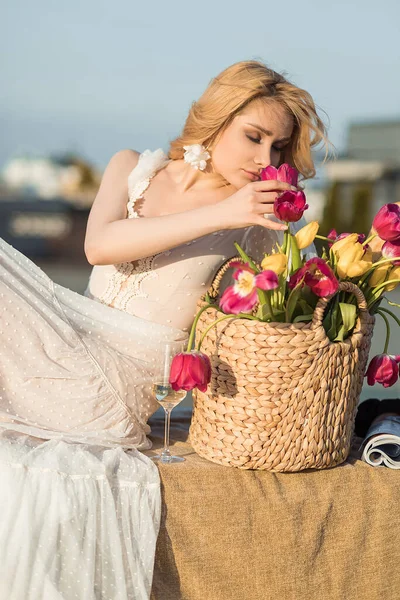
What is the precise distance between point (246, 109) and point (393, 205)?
0.62 m

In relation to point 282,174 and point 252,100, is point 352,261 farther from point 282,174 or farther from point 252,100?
point 252,100

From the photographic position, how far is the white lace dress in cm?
211

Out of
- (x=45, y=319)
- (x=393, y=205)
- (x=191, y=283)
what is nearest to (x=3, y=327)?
(x=45, y=319)

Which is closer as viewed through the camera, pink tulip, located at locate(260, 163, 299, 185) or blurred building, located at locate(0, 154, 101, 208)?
pink tulip, located at locate(260, 163, 299, 185)

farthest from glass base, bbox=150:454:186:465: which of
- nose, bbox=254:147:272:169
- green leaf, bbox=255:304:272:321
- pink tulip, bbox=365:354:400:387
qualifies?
nose, bbox=254:147:272:169

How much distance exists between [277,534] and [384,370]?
0.55 meters

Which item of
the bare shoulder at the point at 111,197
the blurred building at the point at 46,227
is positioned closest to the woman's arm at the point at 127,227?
the bare shoulder at the point at 111,197

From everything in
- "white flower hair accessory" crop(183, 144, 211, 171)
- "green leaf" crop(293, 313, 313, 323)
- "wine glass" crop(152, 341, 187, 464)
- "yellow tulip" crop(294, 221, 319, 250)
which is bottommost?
"wine glass" crop(152, 341, 187, 464)

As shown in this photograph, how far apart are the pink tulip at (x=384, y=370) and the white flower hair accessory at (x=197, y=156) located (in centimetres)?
84

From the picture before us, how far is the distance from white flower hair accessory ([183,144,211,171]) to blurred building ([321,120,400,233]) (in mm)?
14487

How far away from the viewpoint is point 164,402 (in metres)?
2.40

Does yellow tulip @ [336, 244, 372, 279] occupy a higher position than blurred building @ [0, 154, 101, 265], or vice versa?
yellow tulip @ [336, 244, 372, 279]

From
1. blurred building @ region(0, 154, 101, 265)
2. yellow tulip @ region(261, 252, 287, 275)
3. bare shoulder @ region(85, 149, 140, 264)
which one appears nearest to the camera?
yellow tulip @ region(261, 252, 287, 275)

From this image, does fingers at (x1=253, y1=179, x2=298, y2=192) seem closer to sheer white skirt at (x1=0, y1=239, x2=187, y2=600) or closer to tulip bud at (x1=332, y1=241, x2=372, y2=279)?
tulip bud at (x1=332, y1=241, x2=372, y2=279)
